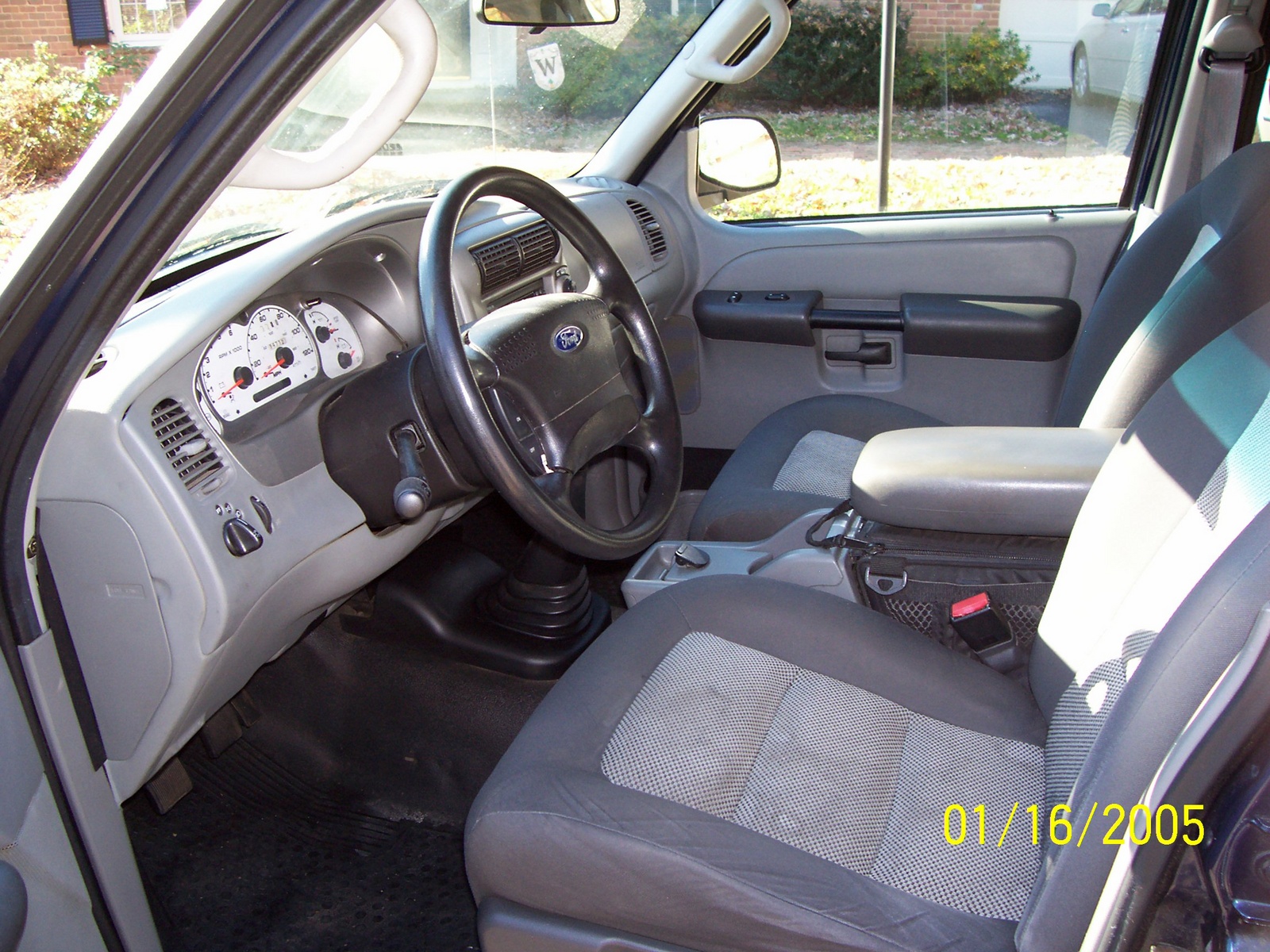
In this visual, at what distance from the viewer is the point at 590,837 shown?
1.10 metres

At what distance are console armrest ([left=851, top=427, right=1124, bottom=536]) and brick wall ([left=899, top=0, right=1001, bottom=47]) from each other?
1.64 metres

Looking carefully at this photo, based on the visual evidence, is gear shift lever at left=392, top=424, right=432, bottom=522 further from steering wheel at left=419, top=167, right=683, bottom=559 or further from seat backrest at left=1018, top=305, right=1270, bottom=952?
seat backrest at left=1018, top=305, right=1270, bottom=952

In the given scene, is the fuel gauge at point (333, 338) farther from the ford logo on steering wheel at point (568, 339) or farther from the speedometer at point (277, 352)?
the ford logo on steering wheel at point (568, 339)

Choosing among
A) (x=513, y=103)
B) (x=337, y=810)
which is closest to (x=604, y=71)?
(x=513, y=103)

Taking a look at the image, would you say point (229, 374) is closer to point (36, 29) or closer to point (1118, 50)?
point (36, 29)

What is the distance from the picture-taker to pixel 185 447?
1362 mm

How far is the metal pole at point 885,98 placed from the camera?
8.95 feet

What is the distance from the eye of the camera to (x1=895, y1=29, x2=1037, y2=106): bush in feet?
9.46

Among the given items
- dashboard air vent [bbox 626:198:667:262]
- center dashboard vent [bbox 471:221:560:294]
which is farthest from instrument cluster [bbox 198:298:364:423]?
dashboard air vent [bbox 626:198:667:262]

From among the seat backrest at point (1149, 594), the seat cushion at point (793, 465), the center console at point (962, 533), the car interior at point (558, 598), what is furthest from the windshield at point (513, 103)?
the seat backrest at point (1149, 594)

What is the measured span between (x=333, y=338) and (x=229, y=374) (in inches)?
8.4

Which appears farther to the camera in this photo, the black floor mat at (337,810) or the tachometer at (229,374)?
the black floor mat at (337,810)

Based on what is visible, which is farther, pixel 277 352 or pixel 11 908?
pixel 277 352

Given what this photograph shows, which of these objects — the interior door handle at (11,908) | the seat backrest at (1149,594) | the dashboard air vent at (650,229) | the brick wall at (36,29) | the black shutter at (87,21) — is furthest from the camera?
the dashboard air vent at (650,229)
